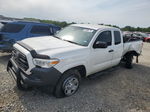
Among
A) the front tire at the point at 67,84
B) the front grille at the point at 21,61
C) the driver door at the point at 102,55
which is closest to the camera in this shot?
the front grille at the point at 21,61

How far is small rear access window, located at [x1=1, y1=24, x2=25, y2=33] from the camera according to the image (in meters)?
5.63

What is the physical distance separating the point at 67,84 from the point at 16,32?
4.09 m

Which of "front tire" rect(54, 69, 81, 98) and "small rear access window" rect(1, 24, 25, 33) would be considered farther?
"small rear access window" rect(1, 24, 25, 33)

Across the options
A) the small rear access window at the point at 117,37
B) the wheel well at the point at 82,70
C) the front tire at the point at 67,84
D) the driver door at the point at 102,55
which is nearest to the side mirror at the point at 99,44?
the driver door at the point at 102,55

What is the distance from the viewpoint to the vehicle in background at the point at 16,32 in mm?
5316

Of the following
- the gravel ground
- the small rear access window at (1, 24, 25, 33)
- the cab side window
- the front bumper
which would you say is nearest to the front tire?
the gravel ground

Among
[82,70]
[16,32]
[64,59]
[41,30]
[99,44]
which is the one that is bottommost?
[82,70]

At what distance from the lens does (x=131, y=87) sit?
402 cm

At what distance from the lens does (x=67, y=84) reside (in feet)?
9.93

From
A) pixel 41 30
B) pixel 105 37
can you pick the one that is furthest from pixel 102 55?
pixel 41 30

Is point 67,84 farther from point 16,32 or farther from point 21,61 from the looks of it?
point 16,32

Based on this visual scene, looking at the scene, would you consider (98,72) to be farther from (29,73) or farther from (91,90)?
(29,73)

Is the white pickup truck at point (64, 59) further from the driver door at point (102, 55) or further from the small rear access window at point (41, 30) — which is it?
the small rear access window at point (41, 30)

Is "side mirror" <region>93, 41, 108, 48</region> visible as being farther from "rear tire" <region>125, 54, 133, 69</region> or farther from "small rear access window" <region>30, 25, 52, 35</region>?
"small rear access window" <region>30, 25, 52, 35</region>
